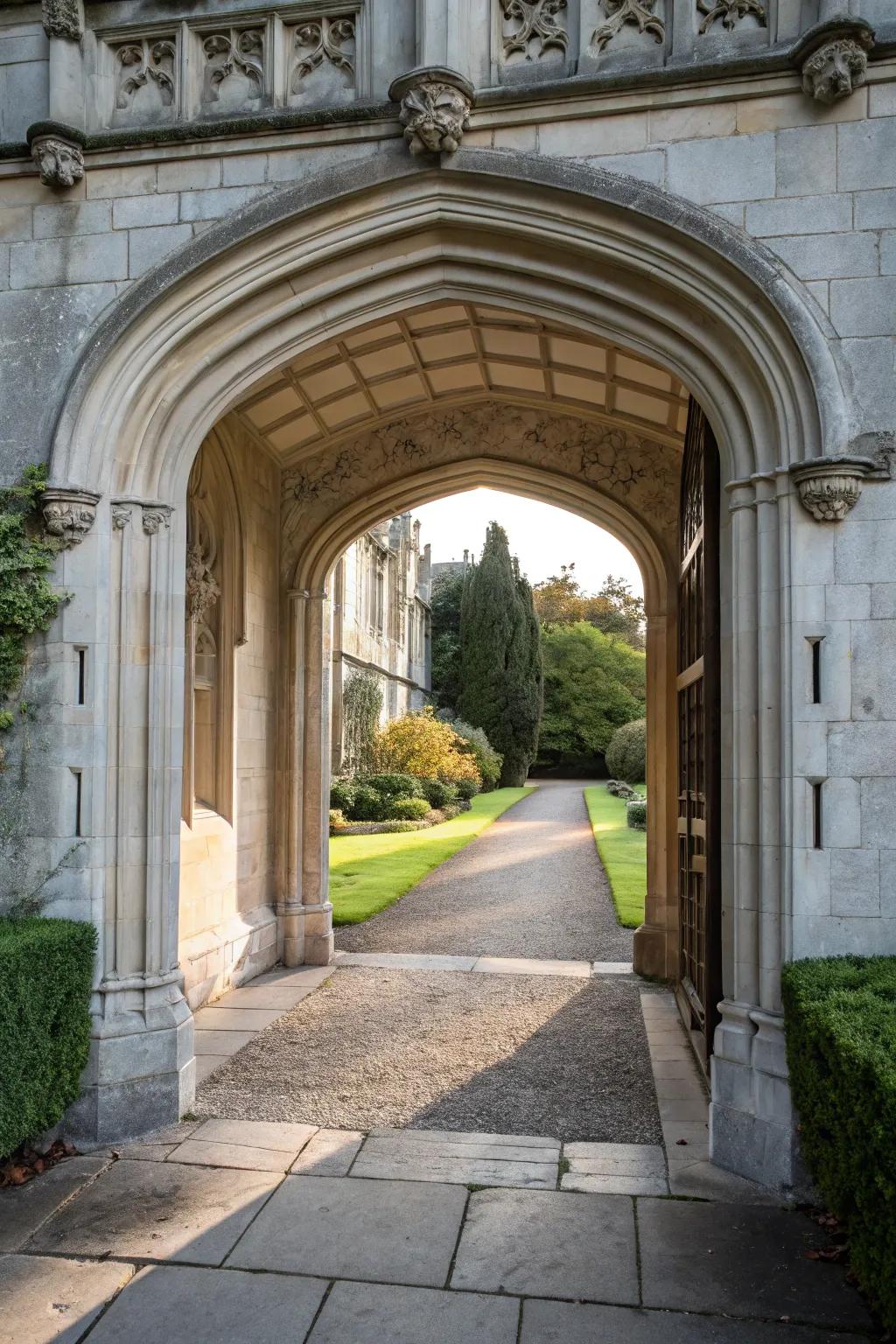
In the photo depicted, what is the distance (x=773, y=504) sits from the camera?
405cm

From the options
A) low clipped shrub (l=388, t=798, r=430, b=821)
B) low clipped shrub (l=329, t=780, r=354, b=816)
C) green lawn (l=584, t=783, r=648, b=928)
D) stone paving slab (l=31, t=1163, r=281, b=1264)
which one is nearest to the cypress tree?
green lawn (l=584, t=783, r=648, b=928)

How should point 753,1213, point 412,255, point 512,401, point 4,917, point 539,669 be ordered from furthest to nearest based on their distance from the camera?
point 539,669, point 512,401, point 412,255, point 4,917, point 753,1213

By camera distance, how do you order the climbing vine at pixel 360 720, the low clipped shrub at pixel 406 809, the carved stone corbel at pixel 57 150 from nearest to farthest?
the carved stone corbel at pixel 57 150 → the low clipped shrub at pixel 406 809 → the climbing vine at pixel 360 720

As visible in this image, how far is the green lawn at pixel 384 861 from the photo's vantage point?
33.1 ft

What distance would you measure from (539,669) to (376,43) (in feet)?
90.6

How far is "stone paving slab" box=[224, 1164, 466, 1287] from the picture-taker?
313cm

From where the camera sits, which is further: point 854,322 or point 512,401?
point 512,401

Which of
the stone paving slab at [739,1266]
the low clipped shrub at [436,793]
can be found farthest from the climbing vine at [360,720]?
the stone paving slab at [739,1266]

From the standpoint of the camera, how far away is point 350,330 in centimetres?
486

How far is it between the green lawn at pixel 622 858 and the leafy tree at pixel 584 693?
13321mm

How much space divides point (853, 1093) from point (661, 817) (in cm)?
448

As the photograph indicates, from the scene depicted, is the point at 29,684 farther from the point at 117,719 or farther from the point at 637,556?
the point at 637,556

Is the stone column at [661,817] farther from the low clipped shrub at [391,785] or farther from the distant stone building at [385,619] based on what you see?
the low clipped shrub at [391,785]

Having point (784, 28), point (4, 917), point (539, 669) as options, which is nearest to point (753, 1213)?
point (4, 917)
